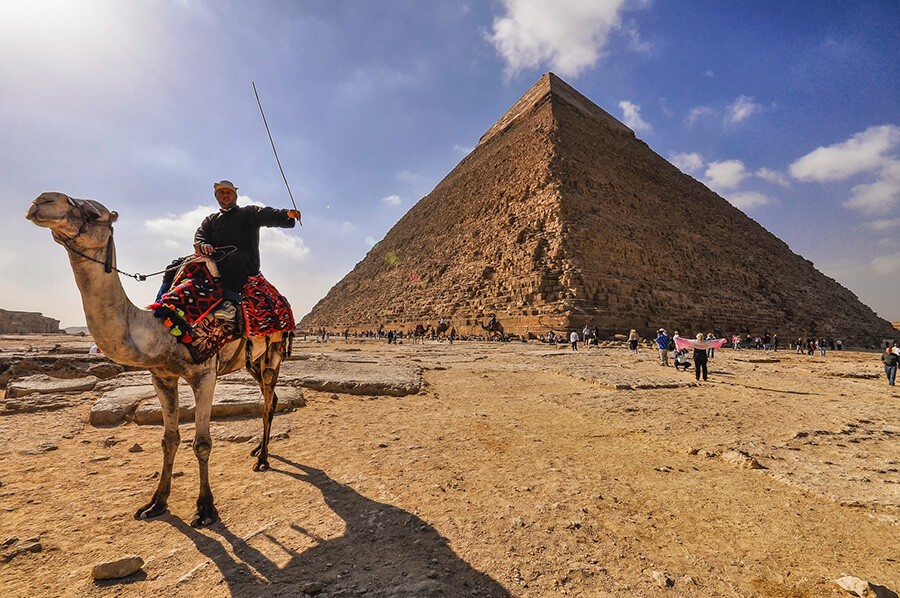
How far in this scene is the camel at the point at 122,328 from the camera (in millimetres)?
1750

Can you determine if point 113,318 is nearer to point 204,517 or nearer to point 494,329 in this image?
point 204,517

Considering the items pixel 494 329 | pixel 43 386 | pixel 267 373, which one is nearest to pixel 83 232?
pixel 267 373

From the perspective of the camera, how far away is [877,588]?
137 cm

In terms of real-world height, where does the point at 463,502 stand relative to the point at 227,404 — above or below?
below

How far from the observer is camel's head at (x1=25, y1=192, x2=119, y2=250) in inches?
65.6

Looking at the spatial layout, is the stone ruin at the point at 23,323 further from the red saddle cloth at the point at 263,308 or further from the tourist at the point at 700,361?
the tourist at the point at 700,361

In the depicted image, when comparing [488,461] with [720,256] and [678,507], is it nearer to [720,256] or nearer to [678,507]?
[678,507]

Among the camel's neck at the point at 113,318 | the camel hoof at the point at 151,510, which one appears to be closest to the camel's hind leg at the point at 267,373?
the camel hoof at the point at 151,510

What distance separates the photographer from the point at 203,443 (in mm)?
2146

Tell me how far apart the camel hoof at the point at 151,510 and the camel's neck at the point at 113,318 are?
76cm

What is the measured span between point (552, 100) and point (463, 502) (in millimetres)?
42883

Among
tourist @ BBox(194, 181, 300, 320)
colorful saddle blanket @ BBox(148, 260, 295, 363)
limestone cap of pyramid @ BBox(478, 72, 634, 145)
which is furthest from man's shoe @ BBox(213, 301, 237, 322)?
limestone cap of pyramid @ BBox(478, 72, 634, 145)

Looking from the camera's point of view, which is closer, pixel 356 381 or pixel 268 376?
pixel 268 376

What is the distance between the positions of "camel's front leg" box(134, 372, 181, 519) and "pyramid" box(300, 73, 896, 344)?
686 inches
